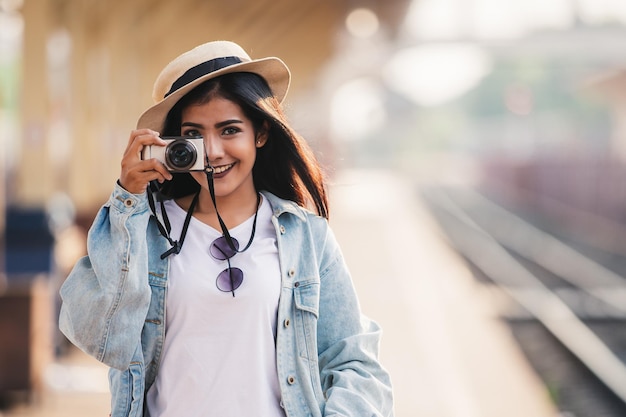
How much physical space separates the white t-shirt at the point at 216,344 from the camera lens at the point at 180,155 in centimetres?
20

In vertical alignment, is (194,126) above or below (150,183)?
above

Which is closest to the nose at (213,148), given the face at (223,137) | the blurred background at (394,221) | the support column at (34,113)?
the face at (223,137)

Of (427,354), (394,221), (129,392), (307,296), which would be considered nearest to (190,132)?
(307,296)

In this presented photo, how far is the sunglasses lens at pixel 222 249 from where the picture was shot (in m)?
1.94

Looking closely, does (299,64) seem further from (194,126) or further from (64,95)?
(194,126)

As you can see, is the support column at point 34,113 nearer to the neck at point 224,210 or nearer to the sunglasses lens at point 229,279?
the neck at point 224,210

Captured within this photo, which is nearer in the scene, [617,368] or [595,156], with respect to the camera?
[617,368]

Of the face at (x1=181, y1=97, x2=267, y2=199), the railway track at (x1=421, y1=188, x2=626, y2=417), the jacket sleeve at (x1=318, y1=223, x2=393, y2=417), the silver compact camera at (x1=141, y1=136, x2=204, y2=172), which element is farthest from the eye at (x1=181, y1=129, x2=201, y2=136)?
the railway track at (x1=421, y1=188, x2=626, y2=417)

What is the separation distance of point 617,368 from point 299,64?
17720 millimetres

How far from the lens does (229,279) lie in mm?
1903

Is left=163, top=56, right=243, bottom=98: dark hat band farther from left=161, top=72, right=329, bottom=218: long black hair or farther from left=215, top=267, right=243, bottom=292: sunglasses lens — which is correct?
left=215, top=267, right=243, bottom=292: sunglasses lens

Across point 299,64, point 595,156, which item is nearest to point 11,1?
point 299,64

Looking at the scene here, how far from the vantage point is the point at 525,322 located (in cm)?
1134

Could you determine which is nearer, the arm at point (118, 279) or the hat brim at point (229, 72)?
the arm at point (118, 279)
